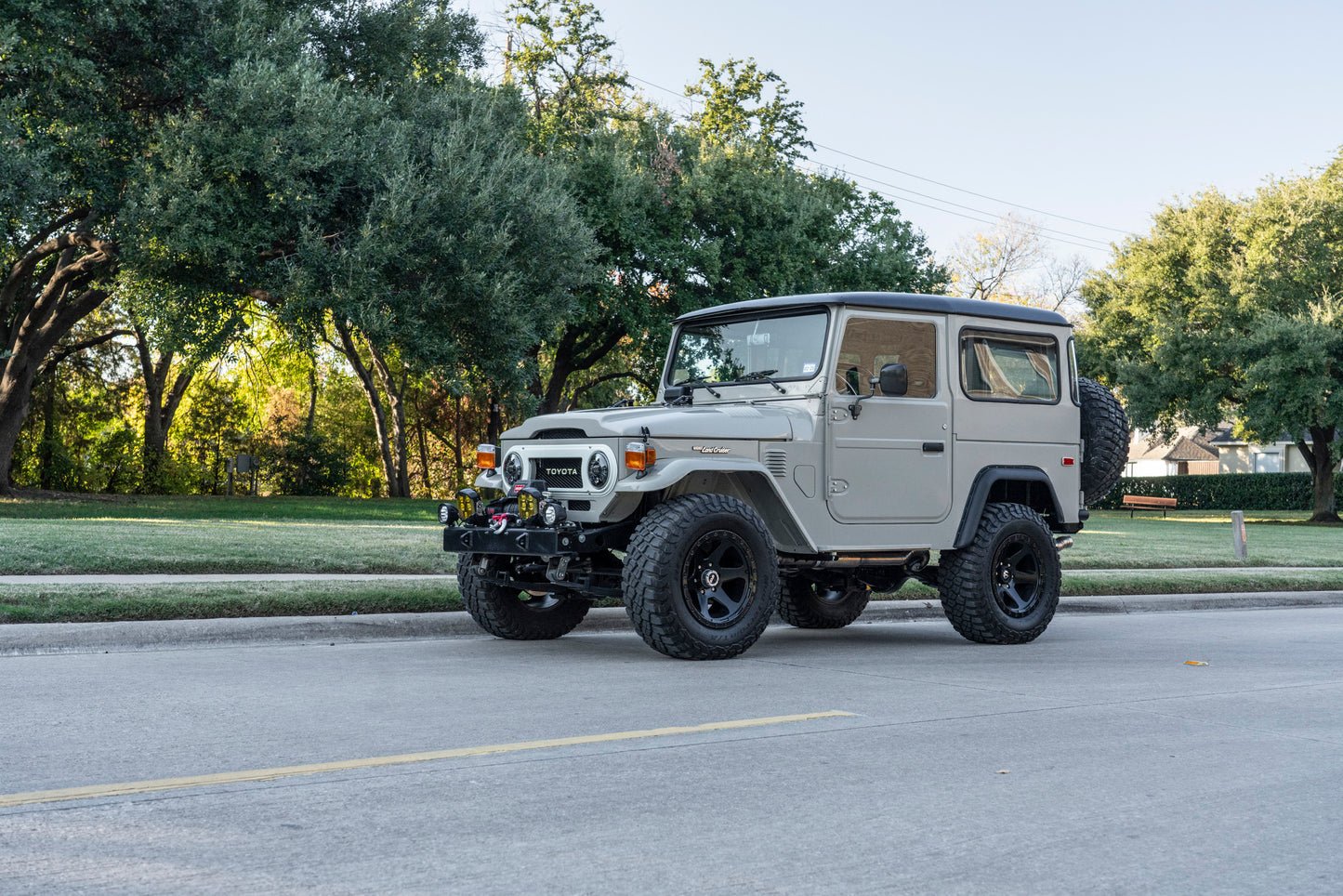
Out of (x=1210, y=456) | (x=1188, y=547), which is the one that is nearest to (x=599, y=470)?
(x=1188, y=547)

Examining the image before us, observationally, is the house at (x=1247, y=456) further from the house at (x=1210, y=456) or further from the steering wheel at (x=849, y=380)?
the steering wheel at (x=849, y=380)

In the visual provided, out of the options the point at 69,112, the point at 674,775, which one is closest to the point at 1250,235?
the point at 69,112

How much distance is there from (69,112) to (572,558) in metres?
16.3

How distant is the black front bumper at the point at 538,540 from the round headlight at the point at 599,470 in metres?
0.32

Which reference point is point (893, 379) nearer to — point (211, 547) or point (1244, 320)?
point (211, 547)

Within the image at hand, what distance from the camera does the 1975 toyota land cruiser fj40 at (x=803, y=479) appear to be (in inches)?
340

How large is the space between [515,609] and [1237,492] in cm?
5066

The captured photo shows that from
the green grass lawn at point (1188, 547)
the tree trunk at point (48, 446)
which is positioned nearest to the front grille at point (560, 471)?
the green grass lawn at point (1188, 547)

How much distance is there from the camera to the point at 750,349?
9.98m

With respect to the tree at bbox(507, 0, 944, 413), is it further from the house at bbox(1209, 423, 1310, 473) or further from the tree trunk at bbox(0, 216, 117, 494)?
the house at bbox(1209, 423, 1310, 473)

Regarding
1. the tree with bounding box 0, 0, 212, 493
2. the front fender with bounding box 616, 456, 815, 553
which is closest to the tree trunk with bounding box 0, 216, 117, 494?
the tree with bounding box 0, 0, 212, 493

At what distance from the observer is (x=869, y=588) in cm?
1068

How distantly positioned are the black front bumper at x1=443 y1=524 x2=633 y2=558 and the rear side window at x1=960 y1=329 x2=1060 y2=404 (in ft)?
10.5

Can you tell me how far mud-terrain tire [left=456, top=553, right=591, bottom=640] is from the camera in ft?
31.9
